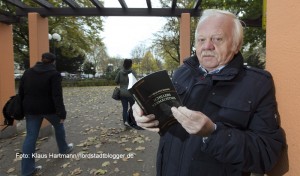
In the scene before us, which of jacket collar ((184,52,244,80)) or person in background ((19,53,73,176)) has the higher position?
jacket collar ((184,52,244,80))

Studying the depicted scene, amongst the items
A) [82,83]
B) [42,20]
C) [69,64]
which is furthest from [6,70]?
[69,64]

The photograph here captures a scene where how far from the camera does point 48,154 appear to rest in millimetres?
5879

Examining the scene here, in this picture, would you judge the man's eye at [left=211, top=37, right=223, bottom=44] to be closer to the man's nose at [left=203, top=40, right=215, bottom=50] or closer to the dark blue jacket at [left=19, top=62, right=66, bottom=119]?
the man's nose at [left=203, top=40, right=215, bottom=50]

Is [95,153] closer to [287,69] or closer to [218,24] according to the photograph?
[218,24]

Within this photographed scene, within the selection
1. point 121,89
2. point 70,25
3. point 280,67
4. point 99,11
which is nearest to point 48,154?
point 121,89

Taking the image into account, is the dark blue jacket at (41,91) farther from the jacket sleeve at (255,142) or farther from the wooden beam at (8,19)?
the jacket sleeve at (255,142)

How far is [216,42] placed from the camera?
1860 millimetres

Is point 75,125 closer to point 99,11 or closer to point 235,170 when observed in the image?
point 99,11

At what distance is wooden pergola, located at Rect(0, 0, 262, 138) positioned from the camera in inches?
270

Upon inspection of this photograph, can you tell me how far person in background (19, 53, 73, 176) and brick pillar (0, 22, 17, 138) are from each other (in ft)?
8.66

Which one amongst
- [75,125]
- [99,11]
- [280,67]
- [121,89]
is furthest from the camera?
[75,125]

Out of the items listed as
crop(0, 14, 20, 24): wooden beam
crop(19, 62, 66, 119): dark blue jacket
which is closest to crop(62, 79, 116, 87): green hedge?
crop(0, 14, 20, 24): wooden beam

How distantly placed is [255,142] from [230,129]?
0.47 feet

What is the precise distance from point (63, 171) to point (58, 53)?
3700cm
